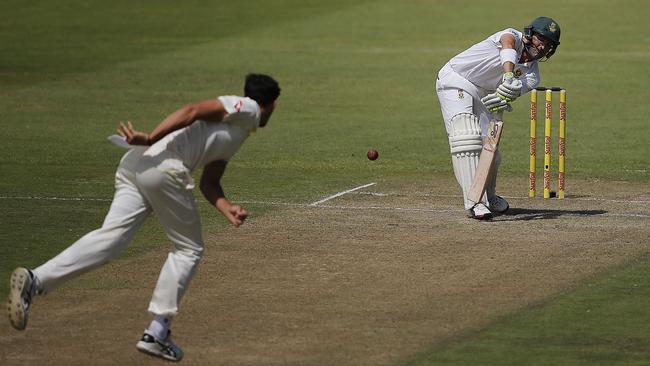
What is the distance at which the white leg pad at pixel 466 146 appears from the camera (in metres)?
12.9

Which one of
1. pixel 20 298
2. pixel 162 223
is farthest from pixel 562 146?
pixel 20 298

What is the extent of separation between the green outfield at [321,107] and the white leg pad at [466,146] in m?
1.23

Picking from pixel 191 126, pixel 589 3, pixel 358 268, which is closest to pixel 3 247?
pixel 358 268

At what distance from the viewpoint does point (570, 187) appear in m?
14.8

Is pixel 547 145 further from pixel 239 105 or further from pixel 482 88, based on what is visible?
pixel 239 105

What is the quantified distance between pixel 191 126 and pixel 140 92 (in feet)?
44.8

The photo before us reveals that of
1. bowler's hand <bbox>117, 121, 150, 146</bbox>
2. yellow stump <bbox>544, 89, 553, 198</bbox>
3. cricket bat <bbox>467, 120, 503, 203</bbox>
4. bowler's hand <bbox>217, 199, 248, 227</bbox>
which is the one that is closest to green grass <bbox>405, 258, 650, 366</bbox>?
bowler's hand <bbox>217, 199, 248, 227</bbox>

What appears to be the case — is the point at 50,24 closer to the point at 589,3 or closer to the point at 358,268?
the point at 589,3

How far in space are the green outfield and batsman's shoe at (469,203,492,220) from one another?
4.05ft

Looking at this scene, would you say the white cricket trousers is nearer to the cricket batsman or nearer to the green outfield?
the green outfield

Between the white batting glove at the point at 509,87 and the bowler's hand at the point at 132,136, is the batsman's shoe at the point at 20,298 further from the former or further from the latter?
the white batting glove at the point at 509,87

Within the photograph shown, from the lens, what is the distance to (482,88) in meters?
13.1

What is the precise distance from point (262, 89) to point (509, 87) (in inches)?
179

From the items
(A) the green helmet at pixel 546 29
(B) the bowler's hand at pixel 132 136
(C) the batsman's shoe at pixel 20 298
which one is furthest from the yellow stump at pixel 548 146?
(C) the batsman's shoe at pixel 20 298
